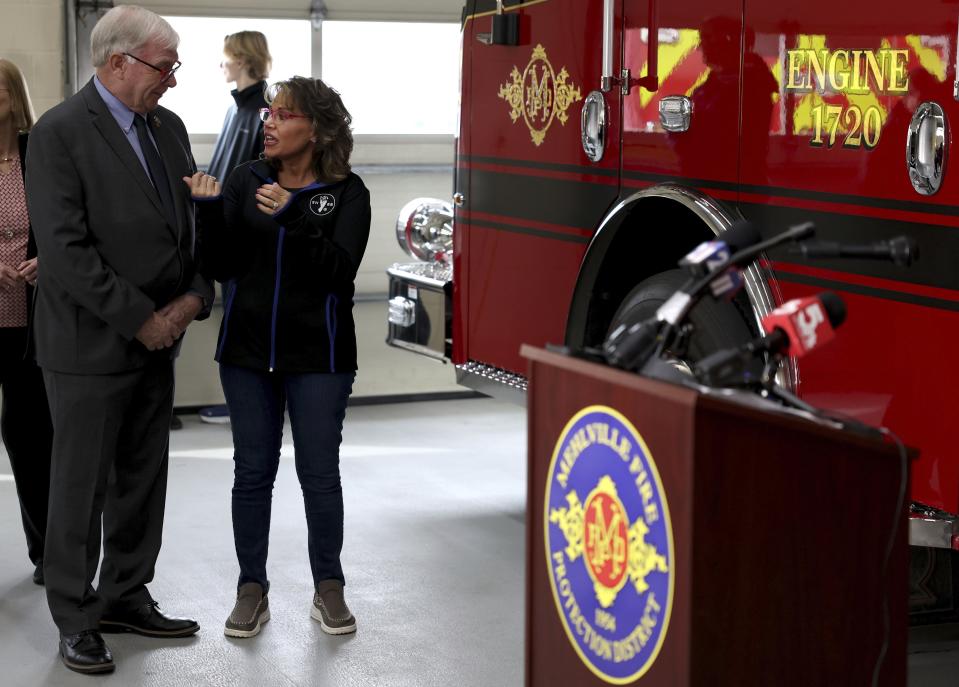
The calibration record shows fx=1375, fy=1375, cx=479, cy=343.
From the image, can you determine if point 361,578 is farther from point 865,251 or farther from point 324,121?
point 865,251

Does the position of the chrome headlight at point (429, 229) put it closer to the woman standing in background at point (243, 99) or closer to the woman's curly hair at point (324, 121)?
the woman standing in background at point (243, 99)

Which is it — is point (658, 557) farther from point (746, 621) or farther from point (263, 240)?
point (263, 240)

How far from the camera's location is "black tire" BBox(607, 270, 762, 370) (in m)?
3.38

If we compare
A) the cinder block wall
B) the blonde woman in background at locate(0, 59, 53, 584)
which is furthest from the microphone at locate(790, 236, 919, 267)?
the cinder block wall

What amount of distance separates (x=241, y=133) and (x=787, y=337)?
455 cm

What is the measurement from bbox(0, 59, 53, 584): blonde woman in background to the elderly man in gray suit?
61 cm

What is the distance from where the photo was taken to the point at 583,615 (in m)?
2.21

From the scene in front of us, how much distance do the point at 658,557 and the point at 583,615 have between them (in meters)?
0.24

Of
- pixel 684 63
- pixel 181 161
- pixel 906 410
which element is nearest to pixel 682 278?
pixel 684 63

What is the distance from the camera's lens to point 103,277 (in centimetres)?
335

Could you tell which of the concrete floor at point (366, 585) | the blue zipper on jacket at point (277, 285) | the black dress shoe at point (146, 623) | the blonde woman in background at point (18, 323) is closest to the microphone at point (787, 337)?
the concrete floor at point (366, 585)

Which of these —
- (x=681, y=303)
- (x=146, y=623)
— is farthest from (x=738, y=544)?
(x=146, y=623)

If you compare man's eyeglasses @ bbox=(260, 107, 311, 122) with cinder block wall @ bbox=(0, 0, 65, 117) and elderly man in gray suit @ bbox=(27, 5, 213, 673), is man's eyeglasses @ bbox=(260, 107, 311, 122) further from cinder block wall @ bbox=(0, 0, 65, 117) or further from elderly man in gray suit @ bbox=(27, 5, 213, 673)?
cinder block wall @ bbox=(0, 0, 65, 117)

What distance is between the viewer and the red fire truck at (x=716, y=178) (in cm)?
279
